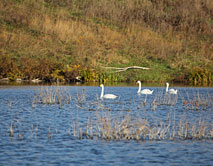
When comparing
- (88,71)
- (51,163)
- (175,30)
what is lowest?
(51,163)

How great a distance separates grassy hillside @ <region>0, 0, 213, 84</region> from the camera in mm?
50250

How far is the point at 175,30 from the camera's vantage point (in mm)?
70500

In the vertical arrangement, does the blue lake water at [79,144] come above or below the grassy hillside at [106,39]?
below

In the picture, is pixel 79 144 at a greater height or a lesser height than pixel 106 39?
lesser

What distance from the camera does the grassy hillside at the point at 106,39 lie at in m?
50.2

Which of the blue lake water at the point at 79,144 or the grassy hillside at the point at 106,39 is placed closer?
the blue lake water at the point at 79,144

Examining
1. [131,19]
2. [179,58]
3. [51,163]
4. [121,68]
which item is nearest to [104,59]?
[121,68]

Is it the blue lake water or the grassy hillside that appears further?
the grassy hillside

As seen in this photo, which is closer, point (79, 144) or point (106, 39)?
point (79, 144)

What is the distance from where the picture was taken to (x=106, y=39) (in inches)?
2475

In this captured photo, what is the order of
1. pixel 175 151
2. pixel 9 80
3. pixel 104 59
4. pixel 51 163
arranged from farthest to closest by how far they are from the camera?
pixel 104 59 < pixel 9 80 < pixel 175 151 < pixel 51 163

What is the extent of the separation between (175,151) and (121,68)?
38.2 metres

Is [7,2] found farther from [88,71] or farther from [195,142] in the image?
[195,142]

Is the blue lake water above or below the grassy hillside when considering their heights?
below
